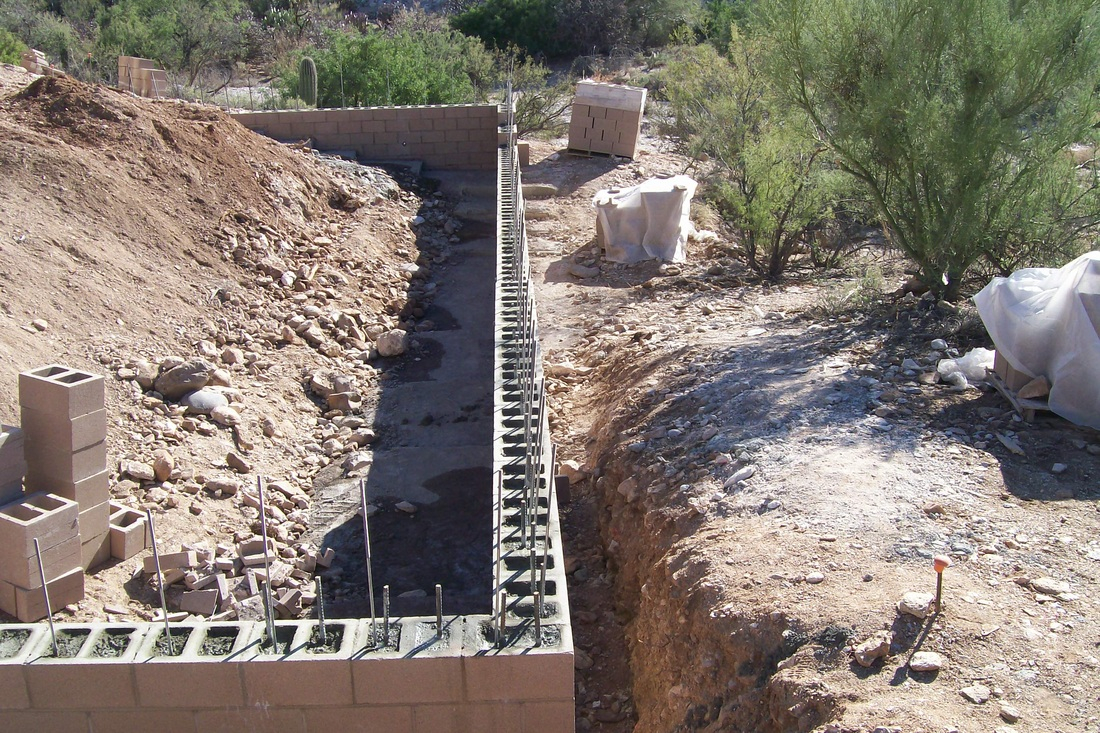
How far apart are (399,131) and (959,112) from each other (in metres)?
9.65

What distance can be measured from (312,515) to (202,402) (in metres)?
1.39

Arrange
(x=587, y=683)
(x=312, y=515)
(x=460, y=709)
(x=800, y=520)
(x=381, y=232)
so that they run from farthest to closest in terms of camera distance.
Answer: (x=381, y=232)
(x=312, y=515)
(x=587, y=683)
(x=800, y=520)
(x=460, y=709)

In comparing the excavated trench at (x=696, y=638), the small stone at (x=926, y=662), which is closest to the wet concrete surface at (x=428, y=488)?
the excavated trench at (x=696, y=638)

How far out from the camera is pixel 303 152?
45.4 feet

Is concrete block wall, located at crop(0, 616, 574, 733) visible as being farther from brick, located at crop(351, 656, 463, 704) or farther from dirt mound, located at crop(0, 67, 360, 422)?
dirt mound, located at crop(0, 67, 360, 422)

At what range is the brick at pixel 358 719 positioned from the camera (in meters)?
3.75

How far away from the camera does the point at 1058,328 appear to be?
584cm

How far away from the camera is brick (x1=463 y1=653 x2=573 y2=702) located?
12.1 ft

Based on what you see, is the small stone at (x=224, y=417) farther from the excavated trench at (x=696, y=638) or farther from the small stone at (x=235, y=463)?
the excavated trench at (x=696, y=638)

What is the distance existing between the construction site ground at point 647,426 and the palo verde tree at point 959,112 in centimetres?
76

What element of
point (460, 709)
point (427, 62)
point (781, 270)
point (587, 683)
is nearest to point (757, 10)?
point (781, 270)

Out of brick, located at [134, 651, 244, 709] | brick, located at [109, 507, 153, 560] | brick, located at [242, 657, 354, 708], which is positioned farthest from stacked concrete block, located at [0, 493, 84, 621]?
brick, located at [242, 657, 354, 708]

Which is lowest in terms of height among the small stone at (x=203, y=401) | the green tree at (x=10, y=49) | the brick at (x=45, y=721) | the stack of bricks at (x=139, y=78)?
the small stone at (x=203, y=401)

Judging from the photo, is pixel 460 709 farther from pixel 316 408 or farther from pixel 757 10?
pixel 757 10
